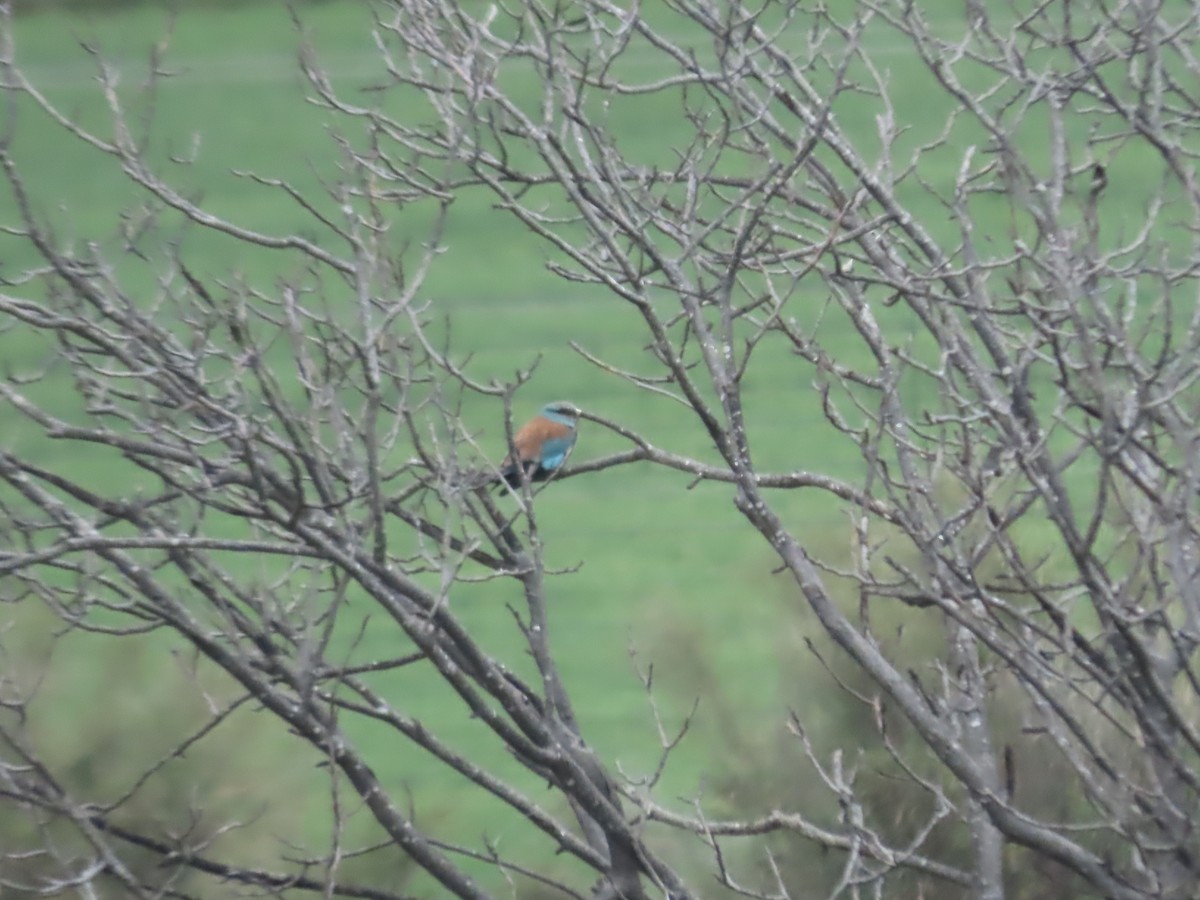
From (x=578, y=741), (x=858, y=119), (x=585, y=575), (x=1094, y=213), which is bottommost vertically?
(x=578, y=741)

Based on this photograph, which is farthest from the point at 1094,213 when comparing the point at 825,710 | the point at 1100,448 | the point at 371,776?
the point at 825,710

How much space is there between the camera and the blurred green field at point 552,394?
7602 mm

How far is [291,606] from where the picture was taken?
155 inches

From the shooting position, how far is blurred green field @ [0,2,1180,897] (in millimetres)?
7602

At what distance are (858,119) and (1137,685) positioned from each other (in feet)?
35.2

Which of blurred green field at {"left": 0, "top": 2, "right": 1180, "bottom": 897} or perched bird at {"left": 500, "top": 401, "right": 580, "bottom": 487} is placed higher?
blurred green field at {"left": 0, "top": 2, "right": 1180, "bottom": 897}

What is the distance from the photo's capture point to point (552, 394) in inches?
480

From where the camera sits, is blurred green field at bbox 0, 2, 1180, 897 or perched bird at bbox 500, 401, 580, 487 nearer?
perched bird at bbox 500, 401, 580, 487

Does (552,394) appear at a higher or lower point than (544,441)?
higher

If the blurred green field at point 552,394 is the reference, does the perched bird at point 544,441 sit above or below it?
below

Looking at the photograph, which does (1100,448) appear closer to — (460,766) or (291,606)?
(460,766)

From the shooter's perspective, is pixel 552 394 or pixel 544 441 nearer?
pixel 544 441

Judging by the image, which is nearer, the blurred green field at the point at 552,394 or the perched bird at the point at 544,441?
the perched bird at the point at 544,441

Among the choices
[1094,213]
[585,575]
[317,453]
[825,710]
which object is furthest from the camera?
[585,575]
